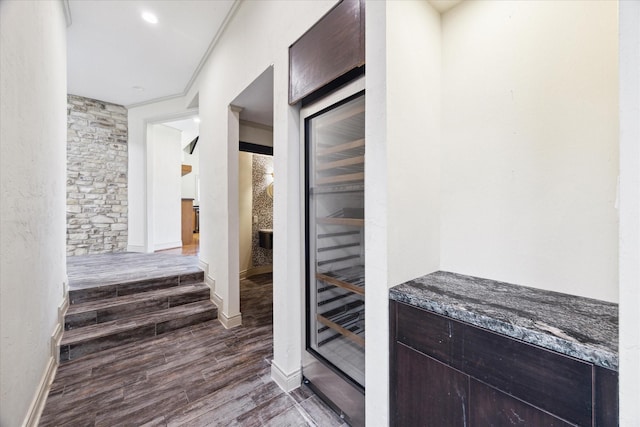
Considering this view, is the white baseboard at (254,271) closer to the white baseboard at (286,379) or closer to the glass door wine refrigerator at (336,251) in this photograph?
the white baseboard at (286,379)

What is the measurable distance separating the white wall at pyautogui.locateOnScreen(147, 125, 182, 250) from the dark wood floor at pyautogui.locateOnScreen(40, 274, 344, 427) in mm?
3344

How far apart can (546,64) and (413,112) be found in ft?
1.95

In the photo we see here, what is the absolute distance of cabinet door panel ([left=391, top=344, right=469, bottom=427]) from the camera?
3.09 ft

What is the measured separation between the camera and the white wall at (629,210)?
1.93 feet

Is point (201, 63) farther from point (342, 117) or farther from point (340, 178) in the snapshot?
point (340, 178)

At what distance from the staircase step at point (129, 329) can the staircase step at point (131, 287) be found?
383mm

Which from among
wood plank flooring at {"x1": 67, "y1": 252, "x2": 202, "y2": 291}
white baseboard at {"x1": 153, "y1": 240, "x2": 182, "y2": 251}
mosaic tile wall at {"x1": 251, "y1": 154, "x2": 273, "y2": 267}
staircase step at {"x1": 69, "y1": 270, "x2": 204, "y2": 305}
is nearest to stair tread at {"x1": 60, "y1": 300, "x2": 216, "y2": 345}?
staircase step at {"x1": 69, "y1": 270, "x2": 204, "y2": 305}

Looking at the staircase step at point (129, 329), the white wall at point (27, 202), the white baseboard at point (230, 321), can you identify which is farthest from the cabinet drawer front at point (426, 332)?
the staircase step at point (129, 329)

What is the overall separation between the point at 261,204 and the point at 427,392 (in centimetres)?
436

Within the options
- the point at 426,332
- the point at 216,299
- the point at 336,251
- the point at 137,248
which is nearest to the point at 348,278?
the point at 336,251

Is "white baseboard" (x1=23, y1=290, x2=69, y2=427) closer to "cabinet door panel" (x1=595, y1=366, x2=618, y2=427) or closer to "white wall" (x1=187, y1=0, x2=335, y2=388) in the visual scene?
"white wall" (x1=187, y1=0, x2=335, y2=388)

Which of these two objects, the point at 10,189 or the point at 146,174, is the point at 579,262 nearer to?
the point at 10,189

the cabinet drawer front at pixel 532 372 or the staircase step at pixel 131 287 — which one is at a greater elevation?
the cabinet drawer front at pixel 532 372

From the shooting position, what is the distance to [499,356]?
2.75 ft
